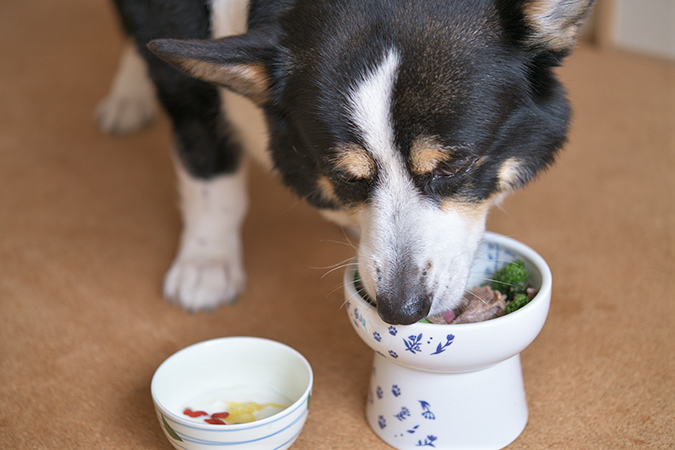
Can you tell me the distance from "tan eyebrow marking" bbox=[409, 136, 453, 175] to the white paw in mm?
1757

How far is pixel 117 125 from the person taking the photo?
104 inches

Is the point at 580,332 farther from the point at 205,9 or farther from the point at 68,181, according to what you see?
the point at 68,181

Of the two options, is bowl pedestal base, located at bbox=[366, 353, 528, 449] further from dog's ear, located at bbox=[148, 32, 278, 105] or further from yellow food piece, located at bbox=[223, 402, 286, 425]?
dog's ear, located at bbox=[148, 32, 278, 105]

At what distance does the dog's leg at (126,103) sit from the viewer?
8.66ft

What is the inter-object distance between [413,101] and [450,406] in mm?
552

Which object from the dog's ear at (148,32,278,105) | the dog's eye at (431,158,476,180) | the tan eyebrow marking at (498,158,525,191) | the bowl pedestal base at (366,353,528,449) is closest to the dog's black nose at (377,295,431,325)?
the bowl pedestal base at (366,353,528,449)

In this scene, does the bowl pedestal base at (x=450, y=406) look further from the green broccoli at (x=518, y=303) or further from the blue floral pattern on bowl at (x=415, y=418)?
the green broccoli at (x=518, y=303)

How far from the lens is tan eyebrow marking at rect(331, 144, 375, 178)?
1.22 meters

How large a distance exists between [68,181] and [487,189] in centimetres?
160

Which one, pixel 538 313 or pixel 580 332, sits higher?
pixel 538 313

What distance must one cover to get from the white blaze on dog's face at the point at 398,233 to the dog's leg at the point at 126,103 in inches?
65.3

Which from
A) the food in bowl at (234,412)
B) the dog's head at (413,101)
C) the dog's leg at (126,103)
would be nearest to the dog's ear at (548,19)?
the dog's head at (413,101)

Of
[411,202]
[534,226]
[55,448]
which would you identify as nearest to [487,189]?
[411,202]

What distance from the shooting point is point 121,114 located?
2641mm
